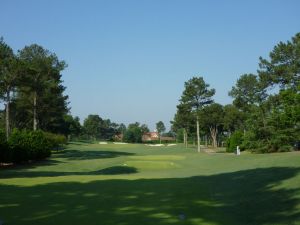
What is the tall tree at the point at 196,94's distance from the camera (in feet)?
219

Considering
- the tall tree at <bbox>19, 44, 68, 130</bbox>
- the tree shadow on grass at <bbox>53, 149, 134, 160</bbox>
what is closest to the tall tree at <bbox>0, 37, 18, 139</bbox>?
the tall tree at <bbox>19, 44, 68, 130</bbox>

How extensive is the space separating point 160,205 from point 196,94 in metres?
54.8

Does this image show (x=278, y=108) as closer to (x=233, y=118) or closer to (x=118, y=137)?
(x=233, y=118)

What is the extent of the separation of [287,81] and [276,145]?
34.9 ft

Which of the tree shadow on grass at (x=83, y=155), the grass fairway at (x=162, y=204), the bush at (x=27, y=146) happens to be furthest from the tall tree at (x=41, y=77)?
the grass fairway at (x=162, y=204)

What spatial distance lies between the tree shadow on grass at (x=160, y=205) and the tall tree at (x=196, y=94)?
1950 inches

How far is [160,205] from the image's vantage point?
43.0 feet

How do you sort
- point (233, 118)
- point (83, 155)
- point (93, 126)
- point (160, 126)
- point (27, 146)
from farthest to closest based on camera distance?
Answer: point (160, 126) → point (93, 126) → point (233, 118) → point (83, 155) → point (27, 146)

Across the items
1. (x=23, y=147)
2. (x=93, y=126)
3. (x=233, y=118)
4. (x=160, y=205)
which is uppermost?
(x=93, y=126)

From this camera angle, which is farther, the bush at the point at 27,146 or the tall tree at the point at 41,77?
the tall tree at the point at 41,77

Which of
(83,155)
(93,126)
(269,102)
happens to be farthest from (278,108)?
(93,126)

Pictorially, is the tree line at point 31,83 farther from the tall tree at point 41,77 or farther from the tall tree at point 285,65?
the tall tree at point 285,65

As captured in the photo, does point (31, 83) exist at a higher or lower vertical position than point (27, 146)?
higher

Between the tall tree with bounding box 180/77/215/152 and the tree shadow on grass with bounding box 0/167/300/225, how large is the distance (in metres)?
49.5
